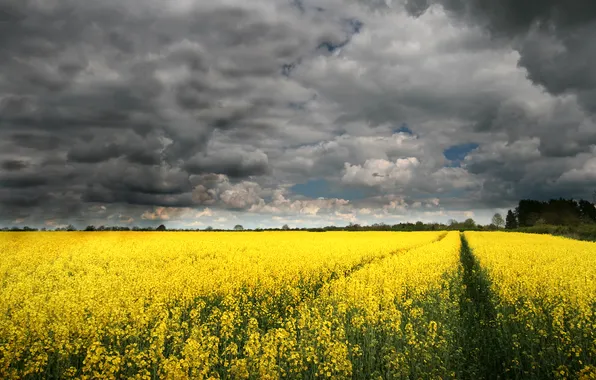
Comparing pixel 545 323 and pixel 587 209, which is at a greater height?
pixel 587 209

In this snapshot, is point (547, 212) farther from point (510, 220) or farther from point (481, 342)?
point (481, 342)

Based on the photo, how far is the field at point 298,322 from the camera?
6570 mm

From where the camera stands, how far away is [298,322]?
8766mm

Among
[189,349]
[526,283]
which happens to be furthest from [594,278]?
[189,349]

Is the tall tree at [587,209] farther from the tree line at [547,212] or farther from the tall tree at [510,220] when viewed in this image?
the tall tree at [510,220]

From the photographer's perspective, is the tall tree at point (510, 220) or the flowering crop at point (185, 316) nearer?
the flowering crop at point (185, 316)

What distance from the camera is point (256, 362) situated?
240 inches

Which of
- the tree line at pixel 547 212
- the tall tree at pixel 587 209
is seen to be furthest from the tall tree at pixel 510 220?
the tall tree at pixel 587 209

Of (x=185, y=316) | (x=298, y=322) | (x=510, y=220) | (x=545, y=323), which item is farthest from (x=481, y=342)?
(x=510, y=220)

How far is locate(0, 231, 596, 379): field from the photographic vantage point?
657 centimetres

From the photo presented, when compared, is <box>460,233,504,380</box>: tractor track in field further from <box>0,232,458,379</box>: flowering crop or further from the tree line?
the tree line

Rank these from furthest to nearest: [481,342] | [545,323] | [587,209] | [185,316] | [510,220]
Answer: [510,220] → [587,209] → [185,316] → [481,342] → [545,323]

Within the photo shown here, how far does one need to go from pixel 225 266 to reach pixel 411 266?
8.93 m

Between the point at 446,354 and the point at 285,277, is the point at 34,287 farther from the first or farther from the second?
the point at 446,354
